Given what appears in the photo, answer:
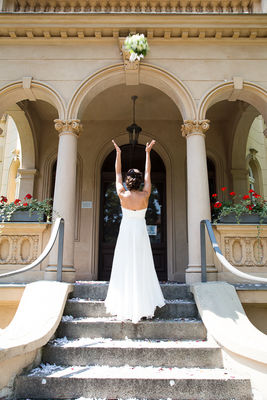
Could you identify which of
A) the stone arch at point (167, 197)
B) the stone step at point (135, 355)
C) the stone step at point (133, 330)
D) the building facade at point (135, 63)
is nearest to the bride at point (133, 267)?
the stone step at point (133, 330)

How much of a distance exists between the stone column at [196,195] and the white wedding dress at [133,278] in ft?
4.97

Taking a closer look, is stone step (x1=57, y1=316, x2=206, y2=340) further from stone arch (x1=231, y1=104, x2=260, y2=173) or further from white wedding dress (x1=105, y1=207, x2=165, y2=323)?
stone arch (x1=231, y1=104, x2=260, y2=173)

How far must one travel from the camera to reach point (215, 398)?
2.80 meters

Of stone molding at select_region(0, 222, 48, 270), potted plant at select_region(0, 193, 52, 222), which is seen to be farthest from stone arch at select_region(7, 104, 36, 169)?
stone molding at select_region(0, 222, 48, 270)

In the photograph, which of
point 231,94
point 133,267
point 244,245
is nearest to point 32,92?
point 231,94

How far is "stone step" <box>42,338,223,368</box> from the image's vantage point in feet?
10.8

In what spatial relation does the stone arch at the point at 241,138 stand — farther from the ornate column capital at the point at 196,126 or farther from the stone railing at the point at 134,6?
the ornate column capital at the point at 196,126

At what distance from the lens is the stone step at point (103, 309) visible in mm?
4270

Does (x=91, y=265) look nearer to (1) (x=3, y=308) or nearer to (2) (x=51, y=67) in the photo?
(1) (x=3, y=308)

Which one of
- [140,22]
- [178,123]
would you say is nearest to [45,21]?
[140,22]

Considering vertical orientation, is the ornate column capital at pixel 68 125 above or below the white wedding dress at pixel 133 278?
above

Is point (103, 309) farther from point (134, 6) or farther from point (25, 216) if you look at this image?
point (134, 6)

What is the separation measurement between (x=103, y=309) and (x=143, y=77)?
15.7ft

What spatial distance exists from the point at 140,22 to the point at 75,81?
5.95ft
